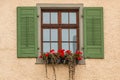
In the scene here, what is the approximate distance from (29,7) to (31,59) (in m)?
1.42

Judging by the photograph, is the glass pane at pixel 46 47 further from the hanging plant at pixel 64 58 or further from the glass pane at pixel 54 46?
the hanging plant at pixel 64 58

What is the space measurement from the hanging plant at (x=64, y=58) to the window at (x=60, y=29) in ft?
0.92

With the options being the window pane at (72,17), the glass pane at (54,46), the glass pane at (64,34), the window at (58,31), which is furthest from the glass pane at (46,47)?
the window pane at (72,17)

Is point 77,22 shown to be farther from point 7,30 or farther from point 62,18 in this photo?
point 7,30

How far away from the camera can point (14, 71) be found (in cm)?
1703

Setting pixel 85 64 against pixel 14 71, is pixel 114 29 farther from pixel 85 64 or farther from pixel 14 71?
pixel 14 71

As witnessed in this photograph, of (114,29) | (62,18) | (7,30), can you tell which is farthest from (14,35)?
(114,29)

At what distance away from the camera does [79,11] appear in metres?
17.4

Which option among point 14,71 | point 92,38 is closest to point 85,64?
point 92,38

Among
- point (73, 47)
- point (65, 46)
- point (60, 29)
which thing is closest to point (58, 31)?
point (60, 29)

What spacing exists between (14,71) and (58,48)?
137 centimetres

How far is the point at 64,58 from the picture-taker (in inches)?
671

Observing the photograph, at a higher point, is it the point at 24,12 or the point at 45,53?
the point at 24,12

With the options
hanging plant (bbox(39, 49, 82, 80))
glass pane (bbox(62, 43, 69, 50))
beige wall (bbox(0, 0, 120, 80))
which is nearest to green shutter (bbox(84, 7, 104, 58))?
beige wall (bbox(0, 0, 120, 80))
